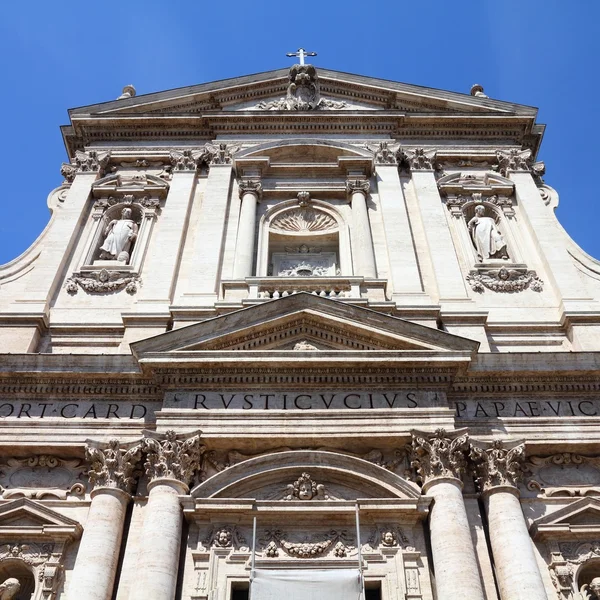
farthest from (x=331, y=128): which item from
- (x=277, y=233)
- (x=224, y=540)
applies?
(x=224, y=540)

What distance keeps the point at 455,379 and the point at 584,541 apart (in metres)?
3.13

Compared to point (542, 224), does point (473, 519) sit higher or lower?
lower

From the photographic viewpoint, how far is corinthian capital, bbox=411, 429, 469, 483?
11.4 metres

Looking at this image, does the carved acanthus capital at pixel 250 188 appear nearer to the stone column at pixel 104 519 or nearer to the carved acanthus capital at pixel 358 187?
the carved acanthus capital at pixel 358 187

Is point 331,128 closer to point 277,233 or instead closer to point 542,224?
point 277,233

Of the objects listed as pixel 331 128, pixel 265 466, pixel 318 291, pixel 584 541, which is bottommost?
pixel 584 541

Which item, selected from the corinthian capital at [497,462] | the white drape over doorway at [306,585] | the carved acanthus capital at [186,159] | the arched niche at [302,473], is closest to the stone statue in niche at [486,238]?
the corinthian capital at [497,462]

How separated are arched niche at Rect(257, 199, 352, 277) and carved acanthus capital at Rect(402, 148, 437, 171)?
7.98ft

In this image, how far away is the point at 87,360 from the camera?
12.8m

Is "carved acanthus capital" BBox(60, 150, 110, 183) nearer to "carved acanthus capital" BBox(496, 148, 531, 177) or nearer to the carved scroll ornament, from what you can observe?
the carved scroll ornament

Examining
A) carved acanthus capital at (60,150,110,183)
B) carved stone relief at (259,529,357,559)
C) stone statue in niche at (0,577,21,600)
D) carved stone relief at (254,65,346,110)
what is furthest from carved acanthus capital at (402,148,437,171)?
stone statue in niche at (0,577,21,600)

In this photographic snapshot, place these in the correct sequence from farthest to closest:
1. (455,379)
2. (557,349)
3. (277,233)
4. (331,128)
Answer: (331,128)
(277,233)
(557,349)
(455,379)

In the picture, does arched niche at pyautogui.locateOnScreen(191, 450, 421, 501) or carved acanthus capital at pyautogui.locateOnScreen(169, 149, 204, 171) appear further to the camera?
carved acanthus capital at pyautogui.locateOnScreen(169, 149, 204, 171)

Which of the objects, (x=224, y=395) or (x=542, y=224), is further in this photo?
(x=542, y=224)
